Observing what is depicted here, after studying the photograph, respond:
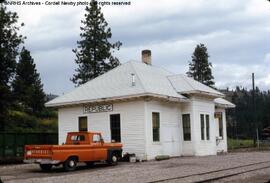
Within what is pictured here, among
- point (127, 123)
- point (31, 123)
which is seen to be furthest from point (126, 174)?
point (31, 123)

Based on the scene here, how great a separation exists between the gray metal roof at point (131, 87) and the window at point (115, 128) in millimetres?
1213

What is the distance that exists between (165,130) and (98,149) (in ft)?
21.3

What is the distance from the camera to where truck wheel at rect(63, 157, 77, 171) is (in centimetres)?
1989

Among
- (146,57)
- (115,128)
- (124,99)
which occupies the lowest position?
(115,128)

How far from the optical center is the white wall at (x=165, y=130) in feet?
83.3

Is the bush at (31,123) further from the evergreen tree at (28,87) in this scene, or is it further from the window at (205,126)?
the window at (205,126)

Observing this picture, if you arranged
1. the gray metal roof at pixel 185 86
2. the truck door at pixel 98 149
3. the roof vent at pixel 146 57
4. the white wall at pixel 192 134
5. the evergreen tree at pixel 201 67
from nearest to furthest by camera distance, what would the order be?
the truck door at pixel 98 149 → the white wall at pixel 192 134 → the gray metal roof at pixel 185 86 → the roof vent at pixel 146 57 → the evergreen tree at pixel 201 67

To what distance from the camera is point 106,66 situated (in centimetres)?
4756

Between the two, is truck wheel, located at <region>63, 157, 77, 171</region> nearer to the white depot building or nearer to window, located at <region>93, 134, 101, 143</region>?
window, located at <region>93, 134, 101, 143</region>

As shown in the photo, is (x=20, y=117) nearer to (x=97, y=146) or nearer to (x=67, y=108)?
(x=67, y=108)

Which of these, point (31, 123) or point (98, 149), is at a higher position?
point (31, 123)

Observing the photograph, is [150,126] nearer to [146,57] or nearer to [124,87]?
[124,87]

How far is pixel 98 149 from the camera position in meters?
21.7

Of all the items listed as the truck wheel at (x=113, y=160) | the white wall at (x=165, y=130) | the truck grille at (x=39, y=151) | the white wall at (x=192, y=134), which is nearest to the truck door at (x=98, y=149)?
the truck wheel at (x=113, y=160)
